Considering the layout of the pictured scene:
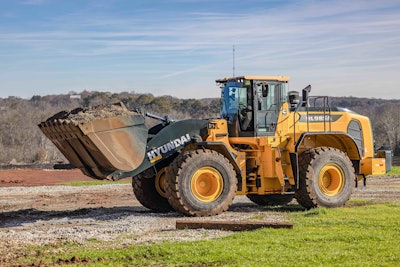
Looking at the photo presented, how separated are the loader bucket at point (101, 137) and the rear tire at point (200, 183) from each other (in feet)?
3.21

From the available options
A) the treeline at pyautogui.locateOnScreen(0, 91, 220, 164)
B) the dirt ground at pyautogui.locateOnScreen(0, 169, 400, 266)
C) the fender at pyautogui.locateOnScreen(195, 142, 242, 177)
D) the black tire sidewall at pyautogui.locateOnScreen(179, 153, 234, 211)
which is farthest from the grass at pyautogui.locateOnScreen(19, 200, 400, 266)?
the treeline at pyautogui.locateOnScreen(0, 91, 220, 164)

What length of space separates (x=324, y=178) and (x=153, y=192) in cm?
453

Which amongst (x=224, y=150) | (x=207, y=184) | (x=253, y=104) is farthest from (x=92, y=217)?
(x=253, y=104)

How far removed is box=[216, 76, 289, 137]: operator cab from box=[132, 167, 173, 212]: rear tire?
7.75ft

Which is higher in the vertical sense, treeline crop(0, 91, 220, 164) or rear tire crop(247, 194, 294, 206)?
treeline crop(0, 91, 220, 164)

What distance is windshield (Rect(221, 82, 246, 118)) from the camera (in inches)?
685

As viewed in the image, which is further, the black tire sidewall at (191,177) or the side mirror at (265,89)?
the side mirror at (265,89)

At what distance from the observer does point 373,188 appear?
23.9m

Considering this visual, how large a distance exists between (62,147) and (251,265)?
24.2 feet

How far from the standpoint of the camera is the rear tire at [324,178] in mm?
17141

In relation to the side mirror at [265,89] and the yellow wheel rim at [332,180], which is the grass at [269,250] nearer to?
the yellow wheel rim at [332,180]

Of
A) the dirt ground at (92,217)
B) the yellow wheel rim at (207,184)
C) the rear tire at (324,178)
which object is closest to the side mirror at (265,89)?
the rear tire at (324,178)

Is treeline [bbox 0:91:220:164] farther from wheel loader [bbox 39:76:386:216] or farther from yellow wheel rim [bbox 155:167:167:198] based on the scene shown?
yellow wheel rim [bbox 155:167:167:198]

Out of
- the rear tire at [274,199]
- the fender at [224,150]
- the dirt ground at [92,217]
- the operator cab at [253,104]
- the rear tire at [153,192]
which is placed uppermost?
the operator cab at [253,104]
